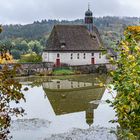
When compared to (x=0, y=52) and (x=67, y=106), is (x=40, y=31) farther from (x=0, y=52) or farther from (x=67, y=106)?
(x=0, y=52)

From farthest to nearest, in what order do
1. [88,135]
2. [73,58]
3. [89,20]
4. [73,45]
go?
1. [89,20]
2. [73,58]
3. [73,45]
4. [88,135]

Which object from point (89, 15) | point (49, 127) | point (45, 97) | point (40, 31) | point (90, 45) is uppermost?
point (40, 31)

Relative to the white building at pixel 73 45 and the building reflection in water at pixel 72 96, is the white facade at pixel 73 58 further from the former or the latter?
the building reflection in water at pixel 72 96

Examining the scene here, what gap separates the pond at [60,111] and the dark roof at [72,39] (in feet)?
54.7

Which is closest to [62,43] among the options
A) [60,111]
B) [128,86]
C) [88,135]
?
[60,111]

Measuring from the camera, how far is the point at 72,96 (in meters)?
34.0

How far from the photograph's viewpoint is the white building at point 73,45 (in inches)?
2285

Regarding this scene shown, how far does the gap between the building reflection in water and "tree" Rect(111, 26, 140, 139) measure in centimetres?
1463

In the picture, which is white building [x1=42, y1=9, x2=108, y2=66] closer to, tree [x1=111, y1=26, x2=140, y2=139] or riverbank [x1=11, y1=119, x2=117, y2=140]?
riverbank [x1=11, y1=119, x2=117, y2=140]

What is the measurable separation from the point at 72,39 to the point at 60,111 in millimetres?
32807

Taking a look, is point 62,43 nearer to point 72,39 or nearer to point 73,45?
point 73,45

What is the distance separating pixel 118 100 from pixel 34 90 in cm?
3021

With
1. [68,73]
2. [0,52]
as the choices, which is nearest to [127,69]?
[0,52]

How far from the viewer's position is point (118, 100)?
8.16 meters
